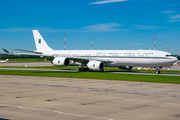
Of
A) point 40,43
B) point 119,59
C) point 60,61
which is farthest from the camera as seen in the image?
point 40,43

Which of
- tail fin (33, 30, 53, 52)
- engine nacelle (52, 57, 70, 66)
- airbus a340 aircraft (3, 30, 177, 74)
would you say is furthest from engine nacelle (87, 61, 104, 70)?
tail fin (33, 30, 53, 52)

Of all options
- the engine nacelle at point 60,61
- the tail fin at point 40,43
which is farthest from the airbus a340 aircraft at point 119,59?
the tail fin at point 40,43

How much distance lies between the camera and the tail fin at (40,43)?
5497cm

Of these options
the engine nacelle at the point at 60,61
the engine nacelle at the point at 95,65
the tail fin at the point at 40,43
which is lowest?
the engine nacelle at the point at 95,65

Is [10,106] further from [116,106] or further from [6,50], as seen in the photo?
[6,50]

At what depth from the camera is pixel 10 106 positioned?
37.8 feet

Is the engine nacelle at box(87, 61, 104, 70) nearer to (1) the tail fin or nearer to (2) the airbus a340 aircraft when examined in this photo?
(2) the airbus a340 aircraft

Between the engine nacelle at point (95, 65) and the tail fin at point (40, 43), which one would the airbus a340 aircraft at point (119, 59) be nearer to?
the engine nacelle at point (95, 65)

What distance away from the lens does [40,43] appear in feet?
181

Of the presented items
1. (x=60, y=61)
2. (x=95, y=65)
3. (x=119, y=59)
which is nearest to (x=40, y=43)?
(x=60, y=61)

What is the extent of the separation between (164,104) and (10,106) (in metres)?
8.12

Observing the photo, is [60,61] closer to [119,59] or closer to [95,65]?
[95,65]

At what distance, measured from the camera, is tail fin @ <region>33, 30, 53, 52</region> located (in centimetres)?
5497

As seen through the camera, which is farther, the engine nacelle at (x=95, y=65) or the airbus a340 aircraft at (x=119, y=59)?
the engine nacelle at (x=95, y=65)
